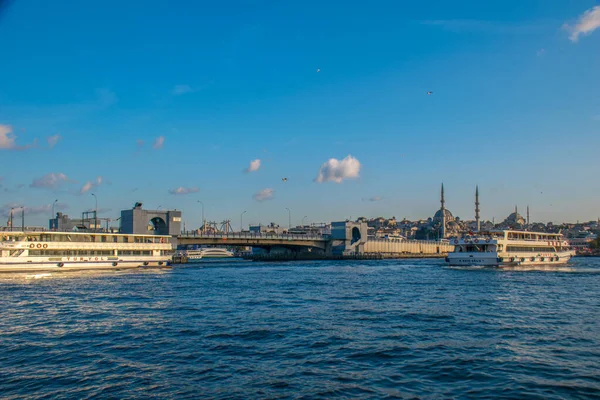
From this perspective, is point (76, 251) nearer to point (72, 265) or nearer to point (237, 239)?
point (72, 265)

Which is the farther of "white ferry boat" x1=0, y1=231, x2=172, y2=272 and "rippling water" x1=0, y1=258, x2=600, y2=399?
"white ferry boat" x1=0, y1=231, x2=172, y2=272

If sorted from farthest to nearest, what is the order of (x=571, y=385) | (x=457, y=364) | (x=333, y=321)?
(x=333, y=321)
(x=457, y=364)
(x=571, y=385)

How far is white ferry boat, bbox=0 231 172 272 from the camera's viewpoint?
201 feet

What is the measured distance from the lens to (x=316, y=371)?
56.3 ft

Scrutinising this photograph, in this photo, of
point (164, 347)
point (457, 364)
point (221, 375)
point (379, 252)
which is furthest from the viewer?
point (379, 252)

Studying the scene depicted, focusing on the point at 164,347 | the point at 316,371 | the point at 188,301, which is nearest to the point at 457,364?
the point at 316,371

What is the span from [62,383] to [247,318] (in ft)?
41.8

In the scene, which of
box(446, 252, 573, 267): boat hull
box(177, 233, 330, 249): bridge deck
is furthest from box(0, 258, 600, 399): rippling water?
box(177, 233, 330, 249): bridge deck

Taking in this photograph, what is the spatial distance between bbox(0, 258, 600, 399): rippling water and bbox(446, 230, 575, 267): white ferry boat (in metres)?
37.6

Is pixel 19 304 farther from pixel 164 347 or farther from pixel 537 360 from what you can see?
pixel 537 360

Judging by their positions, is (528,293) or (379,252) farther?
(379,252)

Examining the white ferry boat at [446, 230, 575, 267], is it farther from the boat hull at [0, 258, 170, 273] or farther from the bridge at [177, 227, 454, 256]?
the bridge at [177, 227, 454, 256]

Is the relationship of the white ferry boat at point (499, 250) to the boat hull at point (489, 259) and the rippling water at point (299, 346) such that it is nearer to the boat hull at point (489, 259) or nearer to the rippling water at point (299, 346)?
the boat hull at point (489, 259)

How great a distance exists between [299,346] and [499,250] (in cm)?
6155
